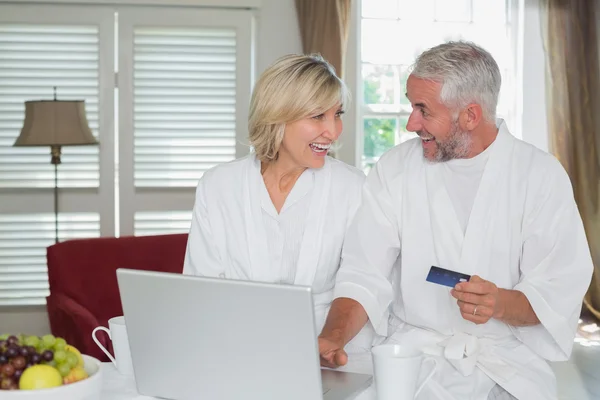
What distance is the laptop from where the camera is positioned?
4.27ft

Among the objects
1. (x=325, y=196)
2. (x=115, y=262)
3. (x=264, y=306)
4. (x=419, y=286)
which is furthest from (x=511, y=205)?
(x=115, y=262)

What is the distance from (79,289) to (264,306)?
235 cm

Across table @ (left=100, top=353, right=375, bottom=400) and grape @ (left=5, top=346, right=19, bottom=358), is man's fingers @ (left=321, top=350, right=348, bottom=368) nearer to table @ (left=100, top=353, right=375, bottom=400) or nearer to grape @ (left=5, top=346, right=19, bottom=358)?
table @ (left=100, top=353, right=375, bottom=400)

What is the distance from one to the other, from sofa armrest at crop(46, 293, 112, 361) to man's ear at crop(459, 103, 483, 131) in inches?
62.8

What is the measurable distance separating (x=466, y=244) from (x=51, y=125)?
291 centimetres

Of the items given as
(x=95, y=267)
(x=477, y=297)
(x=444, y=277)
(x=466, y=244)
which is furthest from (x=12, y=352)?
(x=95, y=267)

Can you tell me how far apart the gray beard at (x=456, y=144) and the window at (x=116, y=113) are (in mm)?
2978

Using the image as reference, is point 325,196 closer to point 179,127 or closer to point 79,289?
point 79,289

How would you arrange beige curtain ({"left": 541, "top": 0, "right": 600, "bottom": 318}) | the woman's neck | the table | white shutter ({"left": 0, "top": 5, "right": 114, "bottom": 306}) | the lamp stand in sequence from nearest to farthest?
the table
the woman's neck
the lamp stand
white shutter ({"left": 0, "top": 5, "right": 114, "bottom": 306})
beige curtain ({"left": 541, "top": 0, "right": 600, "bottom": 318})

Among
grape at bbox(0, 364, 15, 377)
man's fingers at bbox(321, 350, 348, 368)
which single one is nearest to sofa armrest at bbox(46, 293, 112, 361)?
man's fingers at bbox(321, 350, 348, 368)

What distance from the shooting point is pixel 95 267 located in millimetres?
3492

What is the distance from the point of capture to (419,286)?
2168 mm

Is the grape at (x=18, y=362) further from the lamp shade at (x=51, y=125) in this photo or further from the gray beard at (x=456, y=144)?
the lamp shade at (x=51, y=125)

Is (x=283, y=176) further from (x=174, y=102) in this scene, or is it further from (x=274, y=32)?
(x=274, y=32)
